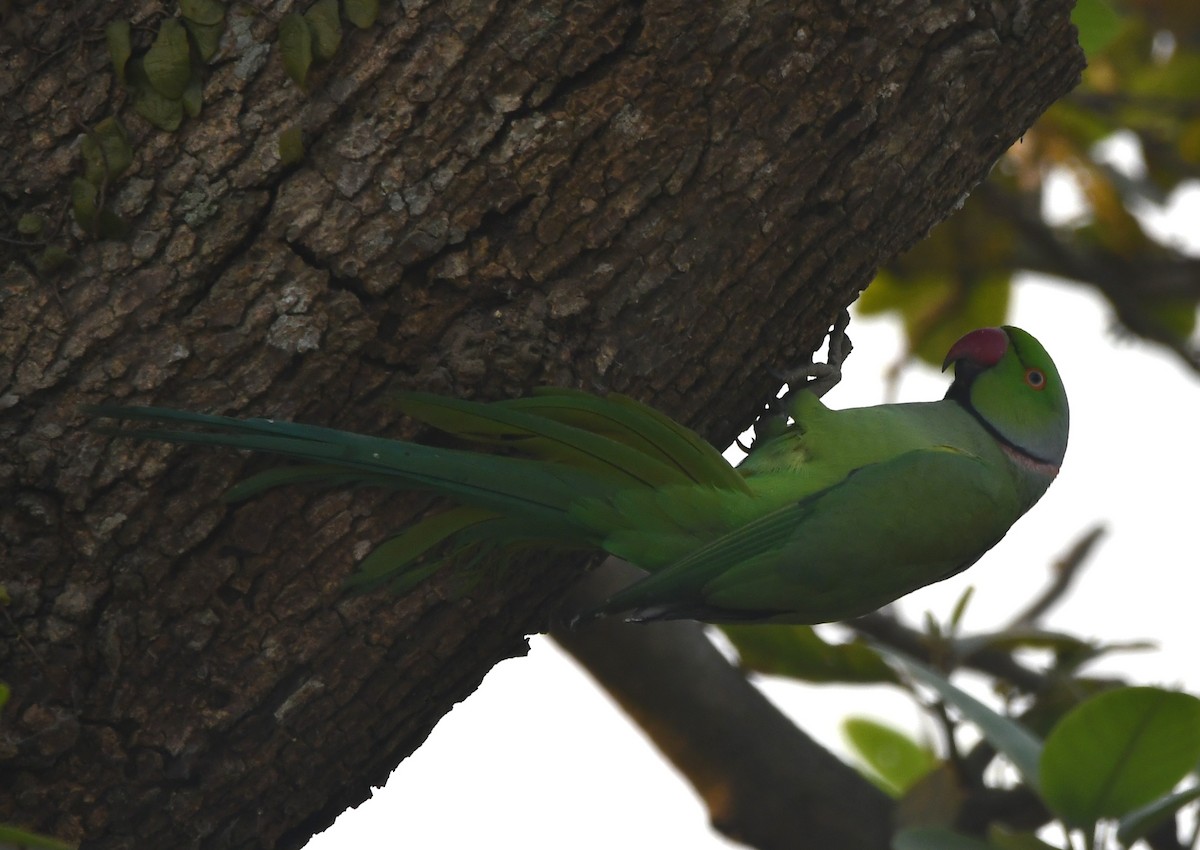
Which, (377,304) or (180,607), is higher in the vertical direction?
(377,304)

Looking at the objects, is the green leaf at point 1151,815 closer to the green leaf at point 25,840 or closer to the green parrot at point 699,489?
the green parrot at point 699,489

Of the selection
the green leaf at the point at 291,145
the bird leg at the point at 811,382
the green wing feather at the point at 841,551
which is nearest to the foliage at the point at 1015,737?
the green wing feather at the point at 841,551

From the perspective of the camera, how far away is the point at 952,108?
8.21 ft

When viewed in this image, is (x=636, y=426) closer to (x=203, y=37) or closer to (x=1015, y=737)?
(x=203, y=37)

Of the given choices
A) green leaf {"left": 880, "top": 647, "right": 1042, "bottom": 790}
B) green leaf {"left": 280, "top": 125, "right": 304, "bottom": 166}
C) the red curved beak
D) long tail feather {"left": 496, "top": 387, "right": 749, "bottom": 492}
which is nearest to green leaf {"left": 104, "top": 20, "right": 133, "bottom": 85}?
green leaf {"left": 280, "top": 125, "right": 304, "bottom": 166}

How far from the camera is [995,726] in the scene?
3.28 metres

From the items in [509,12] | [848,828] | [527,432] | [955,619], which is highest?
[509,12]

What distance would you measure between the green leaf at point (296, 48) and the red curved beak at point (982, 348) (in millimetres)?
1907

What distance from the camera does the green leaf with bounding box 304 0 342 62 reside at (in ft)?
7.27

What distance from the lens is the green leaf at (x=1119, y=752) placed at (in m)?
2.83

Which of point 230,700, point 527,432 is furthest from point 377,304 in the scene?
point 230,700

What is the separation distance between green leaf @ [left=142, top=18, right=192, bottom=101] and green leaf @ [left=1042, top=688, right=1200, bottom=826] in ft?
7.35

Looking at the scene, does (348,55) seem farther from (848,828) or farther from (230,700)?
(848,828)

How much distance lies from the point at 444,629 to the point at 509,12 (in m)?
1.13
